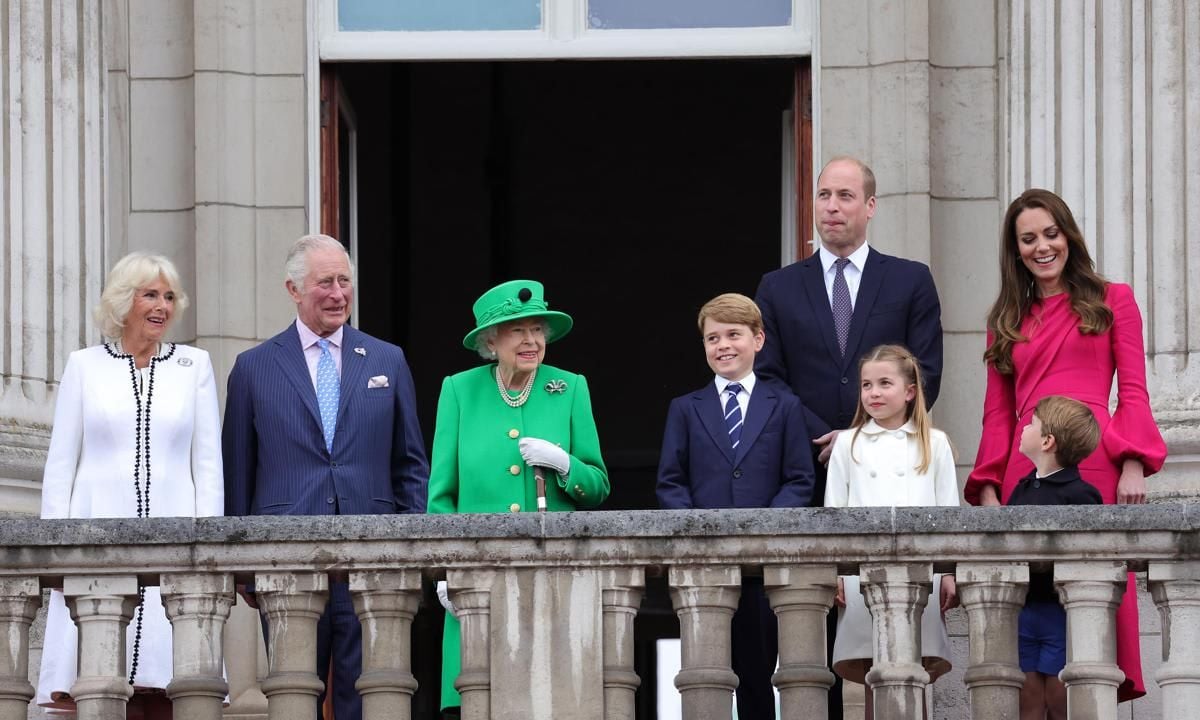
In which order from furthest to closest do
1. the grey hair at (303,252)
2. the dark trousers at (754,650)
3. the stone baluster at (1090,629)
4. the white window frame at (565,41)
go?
A: the white window frame at (565,41)
the grey hair at (303,252)
the dark trousers at (754,650)
the stone baluster at (1090,629)

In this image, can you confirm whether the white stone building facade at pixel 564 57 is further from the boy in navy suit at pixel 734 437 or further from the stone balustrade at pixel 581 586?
the stone balustrade at pixel 581 586

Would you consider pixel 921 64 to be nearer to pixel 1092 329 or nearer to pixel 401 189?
pixel 1092 329

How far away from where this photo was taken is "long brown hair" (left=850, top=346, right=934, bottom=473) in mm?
8695

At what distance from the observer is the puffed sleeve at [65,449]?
861 centimetres

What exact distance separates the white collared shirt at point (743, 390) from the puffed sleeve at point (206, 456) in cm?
162

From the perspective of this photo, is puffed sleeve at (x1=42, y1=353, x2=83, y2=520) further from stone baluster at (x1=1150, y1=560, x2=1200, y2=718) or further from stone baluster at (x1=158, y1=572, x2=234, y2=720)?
stone baluster at (x1=1150, y1=560, x2=1200, y2=718)

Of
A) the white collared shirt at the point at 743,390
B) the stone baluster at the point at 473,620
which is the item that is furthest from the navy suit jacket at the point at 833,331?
the stone baluster at the point at 473,620

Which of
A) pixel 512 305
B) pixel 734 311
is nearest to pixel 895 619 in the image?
pixel 734 311

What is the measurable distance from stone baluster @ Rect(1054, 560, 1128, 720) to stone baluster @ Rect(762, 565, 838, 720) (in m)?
0.68

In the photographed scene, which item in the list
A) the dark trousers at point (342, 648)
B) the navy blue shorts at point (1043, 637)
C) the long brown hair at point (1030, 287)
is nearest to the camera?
the navy blue shorts at point (1043, 637)

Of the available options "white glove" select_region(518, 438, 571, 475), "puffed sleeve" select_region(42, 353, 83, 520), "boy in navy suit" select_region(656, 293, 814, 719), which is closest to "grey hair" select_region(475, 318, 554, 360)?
"white glove" select_region(518, 438, 571, 475)

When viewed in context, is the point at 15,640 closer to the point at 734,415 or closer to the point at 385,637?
the point at 385,637

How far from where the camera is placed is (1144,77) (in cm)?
1099

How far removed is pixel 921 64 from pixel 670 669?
25.7 ft
